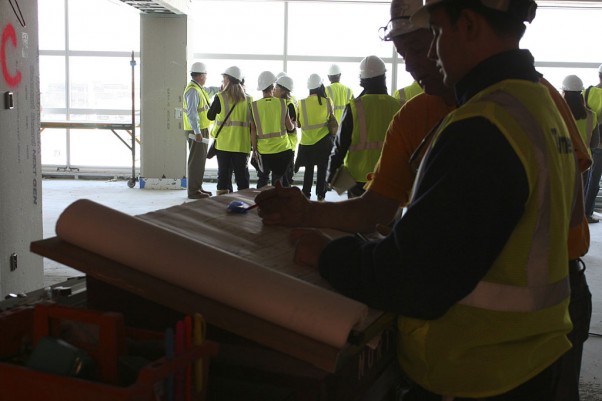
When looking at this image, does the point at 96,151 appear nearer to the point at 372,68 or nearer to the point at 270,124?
the point at 270,124

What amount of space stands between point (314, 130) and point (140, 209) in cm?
239

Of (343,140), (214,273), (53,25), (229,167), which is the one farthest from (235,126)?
(214,273)

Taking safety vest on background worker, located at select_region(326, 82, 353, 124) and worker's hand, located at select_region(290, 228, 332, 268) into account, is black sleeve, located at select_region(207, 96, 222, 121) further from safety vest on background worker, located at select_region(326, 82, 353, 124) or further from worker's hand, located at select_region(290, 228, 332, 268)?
worker's hand, located at select_region(290, 228, 332, 268)

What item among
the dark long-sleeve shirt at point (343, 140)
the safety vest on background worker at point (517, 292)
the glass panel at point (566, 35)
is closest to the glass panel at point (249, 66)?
the glass panel at point (566, 35)

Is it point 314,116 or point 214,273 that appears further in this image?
point 314,116

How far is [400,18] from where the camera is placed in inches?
81.0

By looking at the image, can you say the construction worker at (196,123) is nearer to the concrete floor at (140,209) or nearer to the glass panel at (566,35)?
the concrete floor at (140,209)

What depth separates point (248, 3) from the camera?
11.3 m

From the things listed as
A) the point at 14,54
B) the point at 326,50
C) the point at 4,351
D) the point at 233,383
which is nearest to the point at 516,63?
the point at 233,383

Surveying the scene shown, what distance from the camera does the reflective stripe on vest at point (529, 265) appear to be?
1.14 metres

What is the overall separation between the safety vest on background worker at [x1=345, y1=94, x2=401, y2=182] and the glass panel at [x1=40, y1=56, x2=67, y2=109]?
A: 8153mm

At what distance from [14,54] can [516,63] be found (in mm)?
2984

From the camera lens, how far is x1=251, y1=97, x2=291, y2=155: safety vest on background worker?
8.16 meters

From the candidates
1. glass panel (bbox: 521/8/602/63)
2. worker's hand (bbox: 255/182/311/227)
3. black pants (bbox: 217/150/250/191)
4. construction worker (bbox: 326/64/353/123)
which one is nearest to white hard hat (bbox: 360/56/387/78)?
black pants (bbox: 217/150/250/191)
